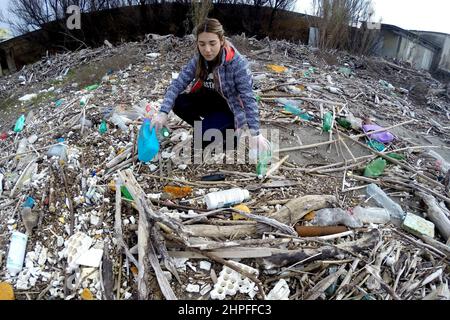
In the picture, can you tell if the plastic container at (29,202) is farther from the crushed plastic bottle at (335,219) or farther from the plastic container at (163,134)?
the crushed plastic bottle at (335,219)

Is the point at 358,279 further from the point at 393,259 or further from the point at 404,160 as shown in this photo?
the point at 404,160

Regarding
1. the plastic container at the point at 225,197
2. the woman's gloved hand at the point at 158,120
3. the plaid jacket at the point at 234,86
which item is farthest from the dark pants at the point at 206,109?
the plastic container at the point at 225,197

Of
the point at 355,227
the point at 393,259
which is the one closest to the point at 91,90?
the point at 355,227

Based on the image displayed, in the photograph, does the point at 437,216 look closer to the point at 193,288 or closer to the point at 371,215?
the point at 371,215

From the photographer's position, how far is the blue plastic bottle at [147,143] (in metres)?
2.91

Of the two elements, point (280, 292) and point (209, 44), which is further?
point (209, 44)

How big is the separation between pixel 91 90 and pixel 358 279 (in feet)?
13.9

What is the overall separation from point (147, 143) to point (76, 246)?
3.22ft

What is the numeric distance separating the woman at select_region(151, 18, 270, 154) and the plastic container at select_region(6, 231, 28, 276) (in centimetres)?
125

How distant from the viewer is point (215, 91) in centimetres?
296

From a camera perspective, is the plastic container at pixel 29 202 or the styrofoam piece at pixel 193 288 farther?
the plastic container at pixel 29 202

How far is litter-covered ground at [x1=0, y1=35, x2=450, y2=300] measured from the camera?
2.28m

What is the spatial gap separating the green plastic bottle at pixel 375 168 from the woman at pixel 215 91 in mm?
1092

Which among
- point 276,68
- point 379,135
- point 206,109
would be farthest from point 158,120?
point 276,68
